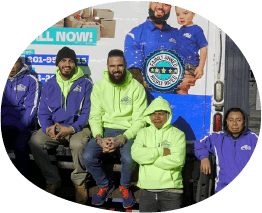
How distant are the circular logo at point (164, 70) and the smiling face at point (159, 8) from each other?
0.57 m

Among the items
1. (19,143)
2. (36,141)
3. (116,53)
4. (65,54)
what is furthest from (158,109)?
(19,143)

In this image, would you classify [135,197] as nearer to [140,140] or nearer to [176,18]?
[140,140]

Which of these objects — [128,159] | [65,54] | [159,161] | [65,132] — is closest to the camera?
[159,161]

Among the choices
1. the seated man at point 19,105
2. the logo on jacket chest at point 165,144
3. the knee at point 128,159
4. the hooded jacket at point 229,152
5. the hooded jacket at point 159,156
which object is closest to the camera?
the hooded jacket at point 159,156

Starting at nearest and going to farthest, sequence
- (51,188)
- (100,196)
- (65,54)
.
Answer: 1. (100,196)
2. (51,188)
3. (65,54)

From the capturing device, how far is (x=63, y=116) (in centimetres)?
519

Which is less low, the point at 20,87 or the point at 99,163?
the point at 20,87

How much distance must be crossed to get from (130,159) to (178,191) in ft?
2.51

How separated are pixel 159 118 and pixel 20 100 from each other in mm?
2322

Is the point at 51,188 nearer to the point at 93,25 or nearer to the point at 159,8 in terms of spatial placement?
the point at 93,25

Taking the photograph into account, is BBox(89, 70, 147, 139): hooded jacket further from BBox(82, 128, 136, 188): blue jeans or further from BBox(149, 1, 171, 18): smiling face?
BBox(149, 1, 171, 18): smiling face

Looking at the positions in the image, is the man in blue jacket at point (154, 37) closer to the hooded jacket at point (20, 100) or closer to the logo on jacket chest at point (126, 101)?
the logo on jacket chest at point (126, 101)

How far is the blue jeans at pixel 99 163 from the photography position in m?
4.72

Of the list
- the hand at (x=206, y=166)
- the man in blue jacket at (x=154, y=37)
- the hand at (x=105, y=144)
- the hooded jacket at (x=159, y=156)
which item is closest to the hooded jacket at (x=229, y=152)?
the hand at (x=206, y=166)
